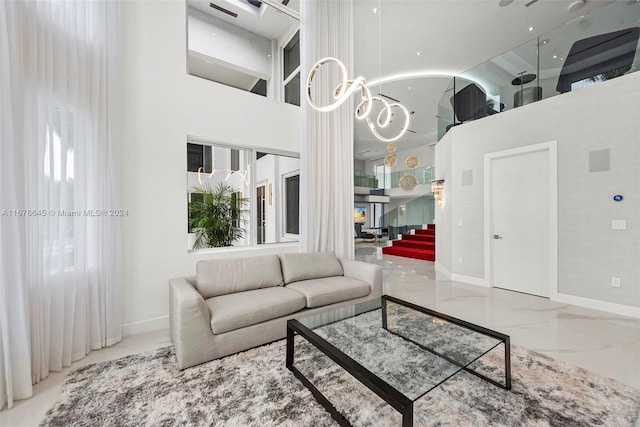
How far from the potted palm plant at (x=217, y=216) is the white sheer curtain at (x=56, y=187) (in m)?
0.97

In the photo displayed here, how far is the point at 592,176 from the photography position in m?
3.53

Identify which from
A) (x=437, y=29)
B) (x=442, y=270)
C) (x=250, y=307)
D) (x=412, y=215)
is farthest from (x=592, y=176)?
(x=412, y=215)

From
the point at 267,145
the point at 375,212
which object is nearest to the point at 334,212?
the point at 267,145

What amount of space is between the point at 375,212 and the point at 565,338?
13.2 metres

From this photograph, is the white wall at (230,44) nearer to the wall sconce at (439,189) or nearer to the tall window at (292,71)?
the tall window at (292,71)

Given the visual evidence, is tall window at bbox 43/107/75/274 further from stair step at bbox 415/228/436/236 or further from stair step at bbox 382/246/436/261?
stair step at bbox 415/228/436/236

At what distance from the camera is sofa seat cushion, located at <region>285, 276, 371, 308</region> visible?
2.82 metres

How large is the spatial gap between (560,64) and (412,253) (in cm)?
519

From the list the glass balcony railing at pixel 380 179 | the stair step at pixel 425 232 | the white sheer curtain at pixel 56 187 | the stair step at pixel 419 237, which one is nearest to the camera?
the white sheer curtain at pixel 56 187

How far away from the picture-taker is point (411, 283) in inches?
195

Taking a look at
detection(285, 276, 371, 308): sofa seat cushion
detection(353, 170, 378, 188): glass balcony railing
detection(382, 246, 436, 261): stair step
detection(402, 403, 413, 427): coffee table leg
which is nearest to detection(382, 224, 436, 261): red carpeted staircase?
detection(382, 246, 436, 261): stair step

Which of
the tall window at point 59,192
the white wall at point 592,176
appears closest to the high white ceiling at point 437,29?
the white wall at point 592,176

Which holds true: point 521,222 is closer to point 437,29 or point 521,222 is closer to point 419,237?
point 437,29

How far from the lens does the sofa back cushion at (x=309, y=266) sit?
127 inches
